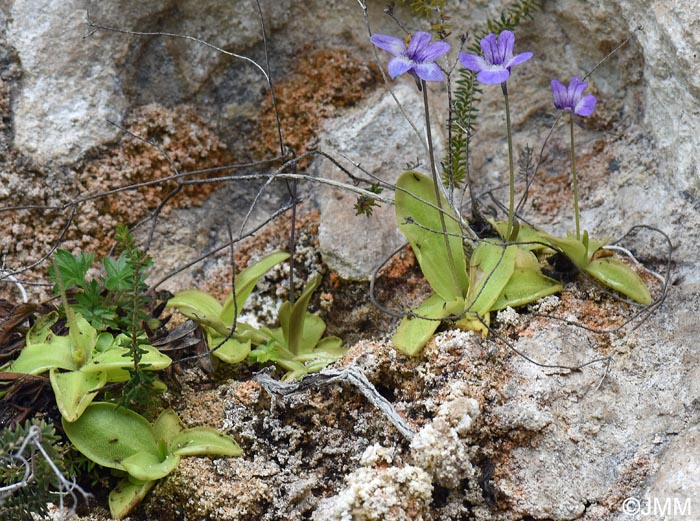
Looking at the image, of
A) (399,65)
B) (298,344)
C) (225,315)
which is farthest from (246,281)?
(399,65)

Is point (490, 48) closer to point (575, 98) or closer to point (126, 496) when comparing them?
point (575, 98)

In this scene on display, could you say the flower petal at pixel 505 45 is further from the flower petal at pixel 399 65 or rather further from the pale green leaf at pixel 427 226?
the pale green leaf at pixel 427 226

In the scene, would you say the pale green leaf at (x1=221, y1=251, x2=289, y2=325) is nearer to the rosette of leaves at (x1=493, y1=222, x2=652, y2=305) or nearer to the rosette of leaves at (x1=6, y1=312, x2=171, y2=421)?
the rosette of leaves at (x1=6, y1=312, x2=171, y2=421)

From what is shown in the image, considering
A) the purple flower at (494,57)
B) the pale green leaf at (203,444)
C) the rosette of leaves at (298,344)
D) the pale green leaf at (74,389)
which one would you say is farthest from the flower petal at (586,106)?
the pale green leaf at (74,389)

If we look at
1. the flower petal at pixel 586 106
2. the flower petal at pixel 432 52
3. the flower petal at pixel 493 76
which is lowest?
the flower petal at pixel 586 106

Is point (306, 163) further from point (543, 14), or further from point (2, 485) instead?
point (2, 485)

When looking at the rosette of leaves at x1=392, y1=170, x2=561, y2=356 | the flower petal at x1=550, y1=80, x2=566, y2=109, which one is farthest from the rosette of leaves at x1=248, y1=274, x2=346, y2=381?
the flower petal at x1=550, y1=80, x2=566, y2=109
